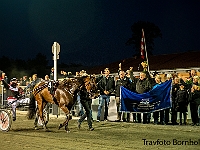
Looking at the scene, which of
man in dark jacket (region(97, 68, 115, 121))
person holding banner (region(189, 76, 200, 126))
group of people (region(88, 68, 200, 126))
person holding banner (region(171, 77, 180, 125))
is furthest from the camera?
man in dark jacket (region(97, 68, 115, 121))

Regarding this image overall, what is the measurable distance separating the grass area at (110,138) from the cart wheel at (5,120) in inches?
9.6

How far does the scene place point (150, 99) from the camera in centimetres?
1580

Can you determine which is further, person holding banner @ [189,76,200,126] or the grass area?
person holding banner @ [189,76,200,126]

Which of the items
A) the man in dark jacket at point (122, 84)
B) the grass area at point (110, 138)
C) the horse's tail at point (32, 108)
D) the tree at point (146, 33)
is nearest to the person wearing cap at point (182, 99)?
the grass area at point (110, 138)

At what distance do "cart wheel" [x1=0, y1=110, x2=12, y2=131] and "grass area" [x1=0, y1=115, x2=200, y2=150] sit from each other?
24 centimetres

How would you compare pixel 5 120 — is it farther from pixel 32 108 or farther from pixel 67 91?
→ pixel 67 91

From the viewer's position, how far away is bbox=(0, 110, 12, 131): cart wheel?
45.7 ft

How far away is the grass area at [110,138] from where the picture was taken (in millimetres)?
10227

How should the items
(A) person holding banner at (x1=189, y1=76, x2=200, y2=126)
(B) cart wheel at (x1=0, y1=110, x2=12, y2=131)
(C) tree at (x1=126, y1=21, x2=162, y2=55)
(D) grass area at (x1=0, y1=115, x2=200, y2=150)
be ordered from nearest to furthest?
(D) grass area at (x1=0, y1=115, x2=200, y2=150), (B) cart wheel at (x1=0, y1=110, x2=12, y2=131), (A) person holding banner at (x1=189, y1=76, x2=200, y2=126), (C) tree at (x1=126, y1=21, x2=162, y2=55)

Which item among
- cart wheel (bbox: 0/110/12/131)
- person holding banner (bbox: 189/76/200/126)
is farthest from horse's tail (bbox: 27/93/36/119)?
person holding banner (bbox: 189/76/200/126)

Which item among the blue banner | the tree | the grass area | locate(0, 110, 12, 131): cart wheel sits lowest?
the grass area

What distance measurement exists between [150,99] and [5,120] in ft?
18.9

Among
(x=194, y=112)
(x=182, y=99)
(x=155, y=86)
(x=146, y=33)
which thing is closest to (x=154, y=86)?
(x=155, y=86)

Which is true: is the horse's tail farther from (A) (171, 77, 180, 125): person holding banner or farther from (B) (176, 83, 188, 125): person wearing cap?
(B) (176, 83, 188, 125): person wearing cap
